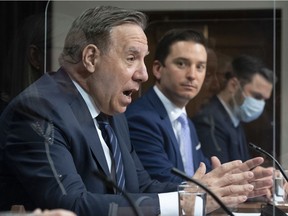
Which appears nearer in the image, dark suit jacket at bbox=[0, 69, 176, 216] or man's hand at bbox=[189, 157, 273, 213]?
dark suit jacket at bbox=[0, 69, 176, 216]

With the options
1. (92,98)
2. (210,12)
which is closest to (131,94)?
(92,98)

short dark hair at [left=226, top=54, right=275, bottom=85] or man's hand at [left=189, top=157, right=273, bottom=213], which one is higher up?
short dark hair at [left=226, top=54, right=275, bottom=85]

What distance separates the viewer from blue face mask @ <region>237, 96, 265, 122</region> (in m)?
Result: 3.89

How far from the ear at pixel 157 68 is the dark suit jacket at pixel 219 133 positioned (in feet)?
1.27

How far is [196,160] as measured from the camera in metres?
3.22

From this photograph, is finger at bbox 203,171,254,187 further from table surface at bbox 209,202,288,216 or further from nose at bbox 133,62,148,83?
nose at bbox 133,62,148,83

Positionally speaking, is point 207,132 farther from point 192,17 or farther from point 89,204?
point 89,204

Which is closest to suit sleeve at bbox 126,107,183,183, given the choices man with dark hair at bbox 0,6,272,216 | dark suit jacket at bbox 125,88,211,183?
dark suit jacket at bbox 125,88,211,183

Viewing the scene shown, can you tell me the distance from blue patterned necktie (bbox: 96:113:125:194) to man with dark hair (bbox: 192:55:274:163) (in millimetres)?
756

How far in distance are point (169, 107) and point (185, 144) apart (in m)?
0.16

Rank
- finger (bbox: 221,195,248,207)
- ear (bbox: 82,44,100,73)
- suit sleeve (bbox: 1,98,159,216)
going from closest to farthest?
suit sleeve (bbox: 1,98,159,216), finger (bbox: 221,195,248,207), ear (bbox: 82,44,100,73)

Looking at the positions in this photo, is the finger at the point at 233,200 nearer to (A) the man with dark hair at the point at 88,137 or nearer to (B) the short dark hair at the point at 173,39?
(A) the man with dark hair at the point at 88,137

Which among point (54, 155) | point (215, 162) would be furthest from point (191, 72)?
point (54, 155)

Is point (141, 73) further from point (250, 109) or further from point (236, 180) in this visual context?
point (250, 109)
